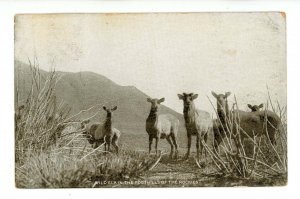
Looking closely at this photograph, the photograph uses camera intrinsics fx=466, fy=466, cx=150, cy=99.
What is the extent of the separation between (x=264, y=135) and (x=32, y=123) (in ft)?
3.47

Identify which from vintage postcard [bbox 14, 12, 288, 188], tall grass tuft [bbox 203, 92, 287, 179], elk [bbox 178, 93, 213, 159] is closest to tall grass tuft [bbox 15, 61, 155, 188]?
vintage postcard [bbox 14, 12, 288, 188]

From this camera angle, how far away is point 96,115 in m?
2.12

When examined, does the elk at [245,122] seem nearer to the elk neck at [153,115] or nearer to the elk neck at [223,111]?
the elk neck at [223,111]

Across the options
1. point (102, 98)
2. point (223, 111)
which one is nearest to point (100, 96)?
point (102, 98)

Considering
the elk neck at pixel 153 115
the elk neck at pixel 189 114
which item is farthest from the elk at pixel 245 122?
the elk neck at pixel 153 115

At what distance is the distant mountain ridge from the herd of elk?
0.03 metres

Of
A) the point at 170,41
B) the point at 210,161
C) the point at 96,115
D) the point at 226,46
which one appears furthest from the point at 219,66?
the point at 96,115

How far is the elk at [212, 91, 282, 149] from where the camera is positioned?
2102 mm

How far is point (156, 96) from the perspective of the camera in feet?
6.91

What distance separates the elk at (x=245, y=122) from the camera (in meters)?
2.10

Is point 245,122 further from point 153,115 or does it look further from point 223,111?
point 153,115

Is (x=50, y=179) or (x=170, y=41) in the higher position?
(x=170, y=41)
